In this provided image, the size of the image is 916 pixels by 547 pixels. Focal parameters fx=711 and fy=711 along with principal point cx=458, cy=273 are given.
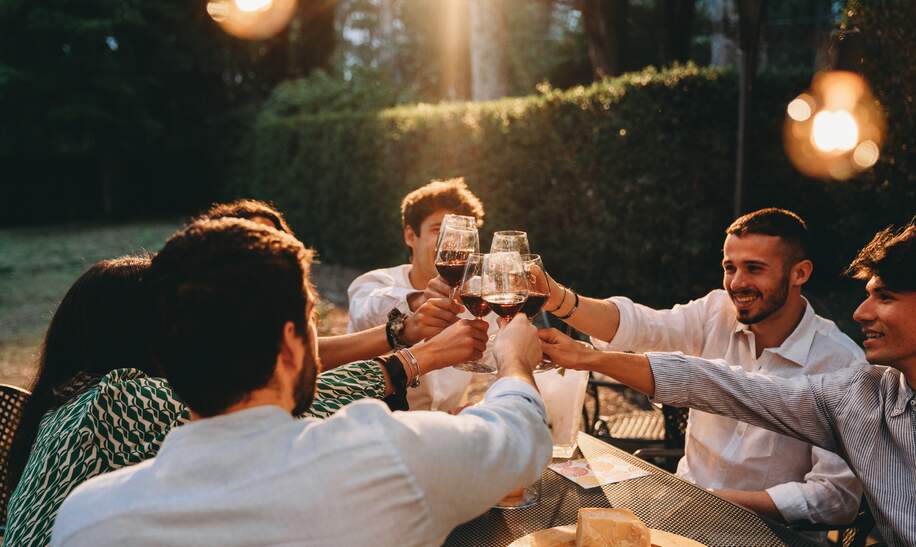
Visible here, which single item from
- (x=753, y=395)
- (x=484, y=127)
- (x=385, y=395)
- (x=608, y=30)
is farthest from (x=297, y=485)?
(x=608, y=30)

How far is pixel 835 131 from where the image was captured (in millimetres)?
5598

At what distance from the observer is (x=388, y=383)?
7.64ft

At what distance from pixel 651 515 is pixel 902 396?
866 millimetres

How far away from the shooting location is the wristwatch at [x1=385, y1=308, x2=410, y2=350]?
279cm

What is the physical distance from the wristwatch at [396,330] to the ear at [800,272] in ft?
5.27

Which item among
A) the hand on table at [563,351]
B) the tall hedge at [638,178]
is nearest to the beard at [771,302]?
the hand on table at [563,351]

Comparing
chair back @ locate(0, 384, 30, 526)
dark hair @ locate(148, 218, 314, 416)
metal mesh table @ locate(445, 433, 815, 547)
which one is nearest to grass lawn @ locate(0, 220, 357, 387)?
chair back @ locate(0, 384, 30, 526)

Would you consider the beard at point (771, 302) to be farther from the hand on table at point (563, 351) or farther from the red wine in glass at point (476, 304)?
the red wine in glass at point (476, 304)

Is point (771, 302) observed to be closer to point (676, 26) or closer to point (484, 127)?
point (484, 127)

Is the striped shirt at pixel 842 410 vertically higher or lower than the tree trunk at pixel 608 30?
lower

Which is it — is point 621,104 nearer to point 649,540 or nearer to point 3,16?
point 649,540

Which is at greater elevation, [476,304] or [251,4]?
[251,4]

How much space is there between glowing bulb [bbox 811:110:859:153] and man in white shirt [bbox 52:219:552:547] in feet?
16.3

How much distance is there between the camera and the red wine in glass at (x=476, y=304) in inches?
84.5
